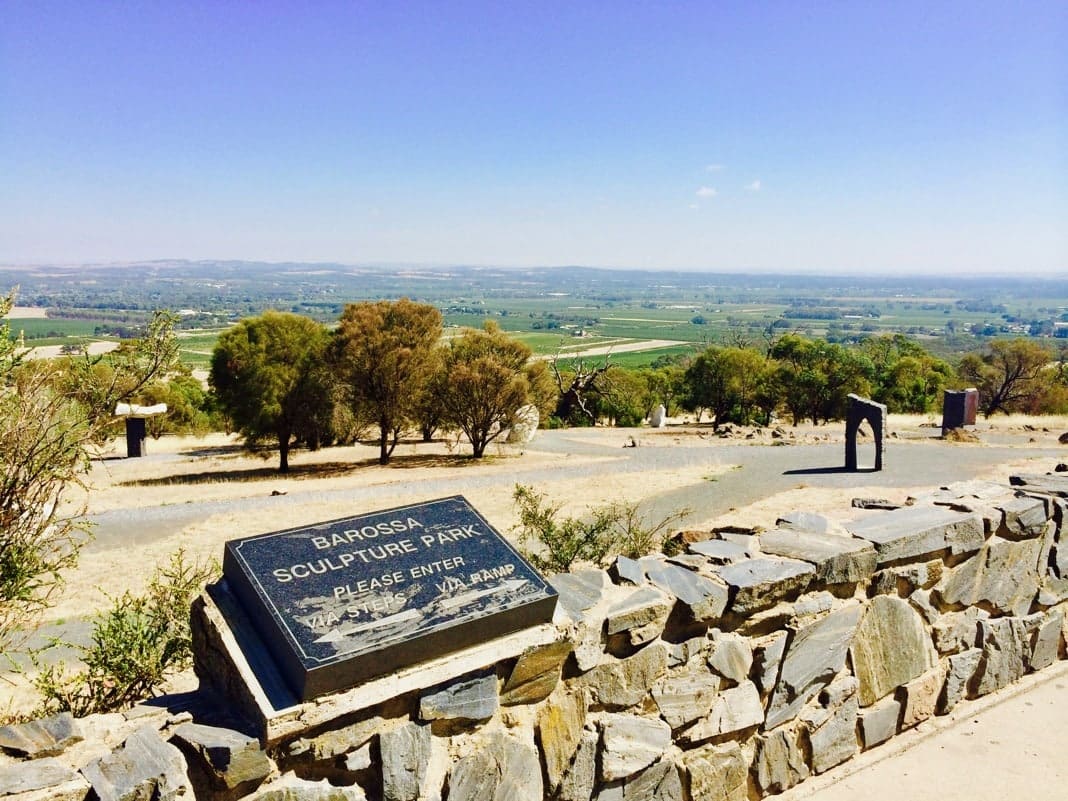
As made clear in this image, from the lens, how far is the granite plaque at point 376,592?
2.72 meters

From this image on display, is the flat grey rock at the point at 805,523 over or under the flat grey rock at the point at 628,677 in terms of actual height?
over

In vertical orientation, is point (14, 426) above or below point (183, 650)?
above

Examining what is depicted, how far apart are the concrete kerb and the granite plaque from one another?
1.95 m

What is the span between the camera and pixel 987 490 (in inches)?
212

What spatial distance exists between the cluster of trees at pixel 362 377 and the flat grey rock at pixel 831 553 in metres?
21.3

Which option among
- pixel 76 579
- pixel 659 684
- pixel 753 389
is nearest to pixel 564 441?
pixel 753 389

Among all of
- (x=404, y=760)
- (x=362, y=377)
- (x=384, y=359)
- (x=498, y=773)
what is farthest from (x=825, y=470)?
(x=404, y=760)

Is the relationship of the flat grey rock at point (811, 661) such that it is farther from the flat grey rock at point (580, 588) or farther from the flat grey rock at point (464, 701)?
the flat grey rock at point (464, 701)

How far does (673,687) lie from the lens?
3.55 m

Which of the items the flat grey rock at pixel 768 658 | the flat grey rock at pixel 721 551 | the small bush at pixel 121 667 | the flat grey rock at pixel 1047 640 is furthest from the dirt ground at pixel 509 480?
the flat grey rock at pixel 768 658

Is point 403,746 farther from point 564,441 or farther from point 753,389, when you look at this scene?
point 753,389

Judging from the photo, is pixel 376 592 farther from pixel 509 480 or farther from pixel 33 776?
pixel 509 480

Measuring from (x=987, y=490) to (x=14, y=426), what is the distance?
24.6ft

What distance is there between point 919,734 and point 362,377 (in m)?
21.7
